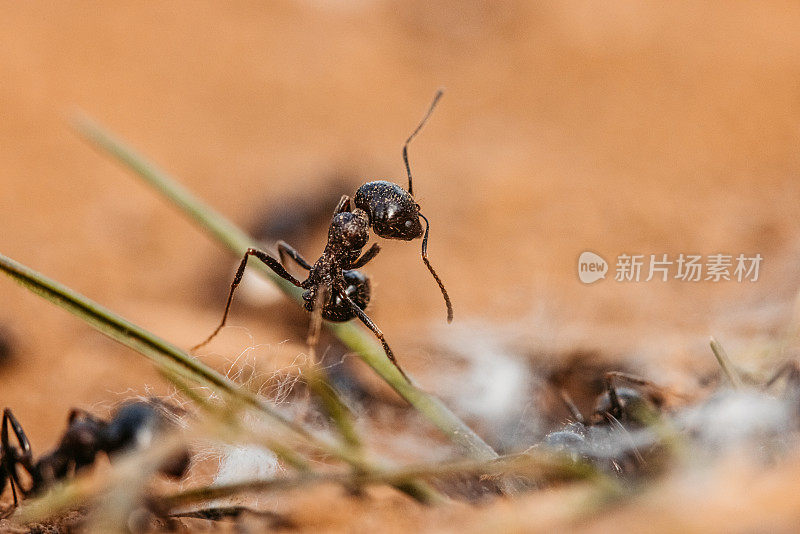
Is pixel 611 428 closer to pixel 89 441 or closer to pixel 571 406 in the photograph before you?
pixel 571 406

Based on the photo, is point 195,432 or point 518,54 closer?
point 195,432

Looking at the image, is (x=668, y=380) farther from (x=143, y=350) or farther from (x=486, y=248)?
(x=486, y=248)

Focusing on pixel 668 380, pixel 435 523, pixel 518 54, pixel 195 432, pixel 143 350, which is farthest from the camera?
pixel 518 54

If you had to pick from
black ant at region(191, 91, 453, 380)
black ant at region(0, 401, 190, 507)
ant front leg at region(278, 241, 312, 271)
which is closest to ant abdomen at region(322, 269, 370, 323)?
black ant at region(191, 91, 453, 380)

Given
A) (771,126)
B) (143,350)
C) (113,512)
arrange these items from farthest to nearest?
(771,126)
(143,350)
(113,512)

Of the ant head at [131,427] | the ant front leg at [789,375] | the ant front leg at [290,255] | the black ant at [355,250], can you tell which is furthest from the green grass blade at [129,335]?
the ant front leg at [789,375]

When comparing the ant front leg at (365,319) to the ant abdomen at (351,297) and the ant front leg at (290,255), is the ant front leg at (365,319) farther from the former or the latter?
the ant front leg at (290,255)

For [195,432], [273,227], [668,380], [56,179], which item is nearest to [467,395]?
[668,380]

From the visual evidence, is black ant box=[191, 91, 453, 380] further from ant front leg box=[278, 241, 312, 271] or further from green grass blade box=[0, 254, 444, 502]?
green grass blade box=[0, 254, 444, 502]
